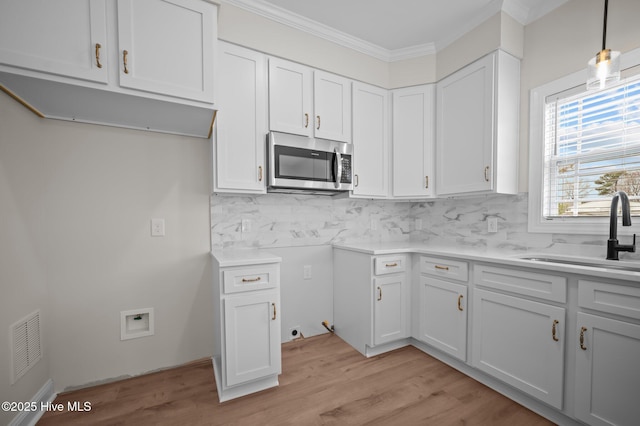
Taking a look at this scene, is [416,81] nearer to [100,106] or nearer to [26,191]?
[100,106]

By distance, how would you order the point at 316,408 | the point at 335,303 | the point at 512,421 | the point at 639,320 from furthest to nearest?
the point at 335,303 < the point at 316,408 < the point at 512,421 < the point at 639,320

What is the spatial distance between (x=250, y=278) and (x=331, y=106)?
1577 mm

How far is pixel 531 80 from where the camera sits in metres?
2.15

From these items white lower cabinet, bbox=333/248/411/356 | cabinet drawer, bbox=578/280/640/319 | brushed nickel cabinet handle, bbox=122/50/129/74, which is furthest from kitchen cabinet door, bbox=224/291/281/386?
cabinet drawer, bbox=578/280/640/319

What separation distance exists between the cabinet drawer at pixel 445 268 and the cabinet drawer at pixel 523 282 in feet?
0.29

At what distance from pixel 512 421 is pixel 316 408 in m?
1.12

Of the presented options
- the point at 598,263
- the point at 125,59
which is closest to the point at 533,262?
the point at 598,263

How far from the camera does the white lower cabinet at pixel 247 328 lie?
1726 millimetres

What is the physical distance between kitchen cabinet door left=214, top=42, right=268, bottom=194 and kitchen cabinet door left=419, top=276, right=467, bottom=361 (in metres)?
1.58

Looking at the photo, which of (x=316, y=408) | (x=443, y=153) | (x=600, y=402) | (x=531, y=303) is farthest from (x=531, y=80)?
(x=316, y=408)

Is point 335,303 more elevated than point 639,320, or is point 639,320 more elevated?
point 639,320

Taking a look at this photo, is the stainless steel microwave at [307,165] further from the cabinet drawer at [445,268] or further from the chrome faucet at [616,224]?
the chrome faucet at [616,224]

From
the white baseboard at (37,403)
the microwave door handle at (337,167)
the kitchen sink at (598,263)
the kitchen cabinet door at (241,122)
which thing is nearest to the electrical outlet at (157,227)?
the kitchen cabinet door at (241,122)

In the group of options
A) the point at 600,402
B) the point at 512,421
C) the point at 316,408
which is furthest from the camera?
the point at 316,408
